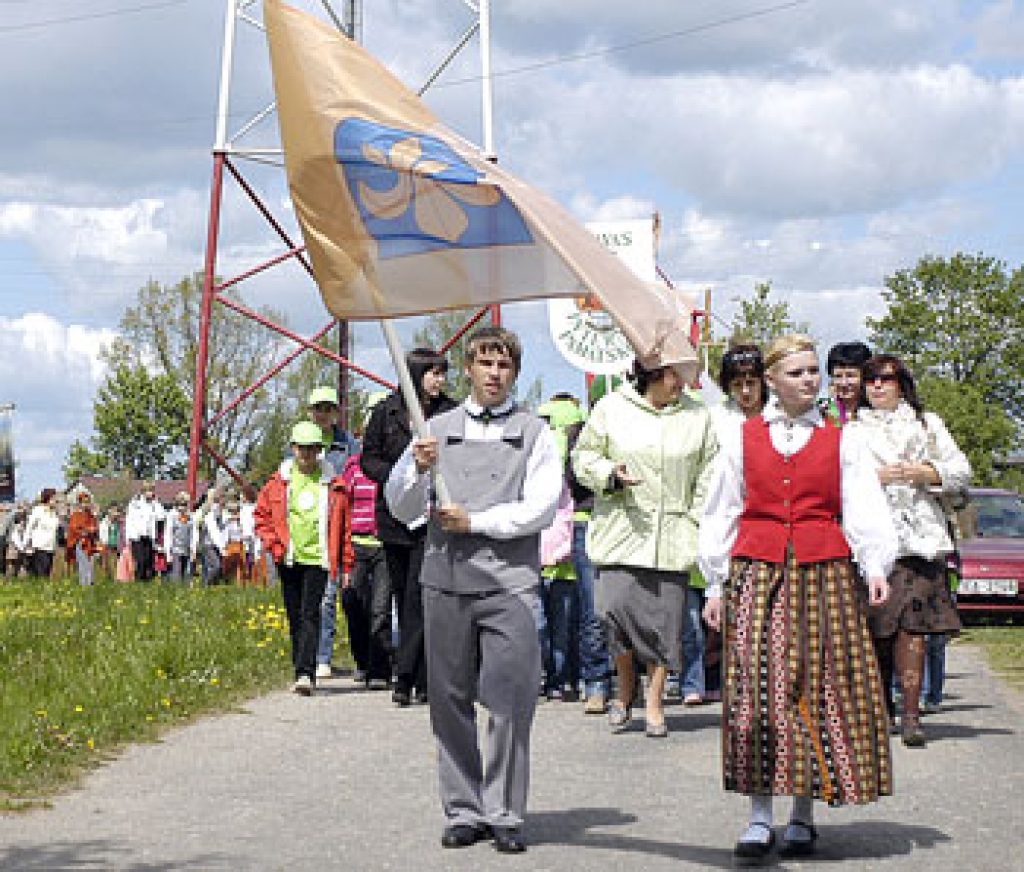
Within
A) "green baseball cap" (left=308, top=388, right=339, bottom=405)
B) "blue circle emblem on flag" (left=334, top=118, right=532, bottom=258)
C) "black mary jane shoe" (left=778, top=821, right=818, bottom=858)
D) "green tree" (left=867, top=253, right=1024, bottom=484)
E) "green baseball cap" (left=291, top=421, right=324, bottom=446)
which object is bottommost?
"black mary jane shoe" (left=778, top=821, right=818, bottom=858)

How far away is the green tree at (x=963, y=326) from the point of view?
255ft

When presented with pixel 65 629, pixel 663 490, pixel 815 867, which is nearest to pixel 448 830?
pixel 815 867

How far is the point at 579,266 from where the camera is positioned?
22.4ft

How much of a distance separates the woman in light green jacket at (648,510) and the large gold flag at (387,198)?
11.2 ft

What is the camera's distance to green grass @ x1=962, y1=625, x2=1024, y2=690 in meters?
14.9

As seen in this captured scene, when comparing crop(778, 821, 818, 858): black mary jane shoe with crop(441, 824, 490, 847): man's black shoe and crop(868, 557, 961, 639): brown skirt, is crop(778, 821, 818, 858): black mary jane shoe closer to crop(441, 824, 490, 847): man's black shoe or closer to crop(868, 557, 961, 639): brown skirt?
crop(441, 824, 490, 847): man's black shoe

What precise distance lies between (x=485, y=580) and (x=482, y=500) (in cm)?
29

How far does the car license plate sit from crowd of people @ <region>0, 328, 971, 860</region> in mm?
8484

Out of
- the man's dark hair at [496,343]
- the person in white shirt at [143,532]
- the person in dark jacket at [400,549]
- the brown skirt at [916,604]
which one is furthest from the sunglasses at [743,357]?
the person in white shirt at [143,532]

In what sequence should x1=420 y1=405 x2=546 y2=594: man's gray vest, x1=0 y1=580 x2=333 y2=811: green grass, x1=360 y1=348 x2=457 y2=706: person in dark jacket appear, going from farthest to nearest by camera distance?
1. x1=360 y1=348 x2=457 y2=706: person in dark jacket
2. x1=0 y1=580 x2=333 y2=811: green grass
3. x1=420 y1=405 x2=546 y2=594: man's gray vest

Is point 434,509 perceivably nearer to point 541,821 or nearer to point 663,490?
point 541,821

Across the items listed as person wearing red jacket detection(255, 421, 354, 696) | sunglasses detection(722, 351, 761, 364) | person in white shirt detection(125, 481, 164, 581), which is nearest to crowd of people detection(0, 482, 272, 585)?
person in white shirt detection(125, 481, 164, 581)

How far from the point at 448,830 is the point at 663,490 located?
3.72 metres

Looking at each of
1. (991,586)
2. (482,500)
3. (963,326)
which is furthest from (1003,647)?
(963,326)
